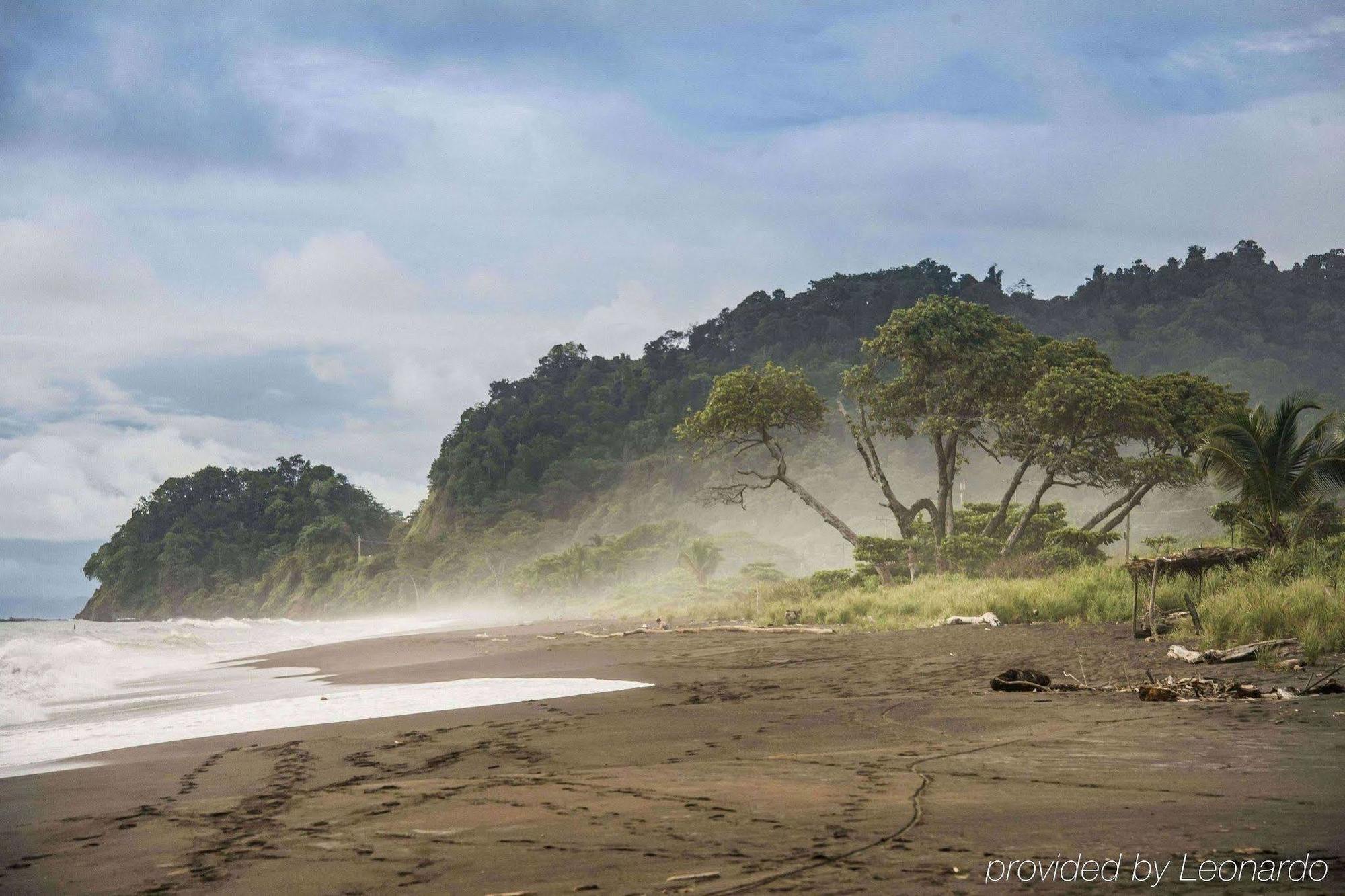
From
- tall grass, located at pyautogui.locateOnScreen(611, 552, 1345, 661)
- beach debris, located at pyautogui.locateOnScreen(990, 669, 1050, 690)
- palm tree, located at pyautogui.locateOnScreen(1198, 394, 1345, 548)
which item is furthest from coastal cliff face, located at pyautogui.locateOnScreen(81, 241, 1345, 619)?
beach debris, located at pyautogui.locateOnScreen(990, 669, 1050, 690)

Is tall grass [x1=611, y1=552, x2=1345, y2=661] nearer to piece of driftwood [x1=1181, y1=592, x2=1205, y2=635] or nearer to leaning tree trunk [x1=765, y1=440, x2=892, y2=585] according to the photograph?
piece of driftwood [x1=1181, y1=592, x2=1205, y2=635]

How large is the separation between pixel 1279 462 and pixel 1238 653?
10.3 meters

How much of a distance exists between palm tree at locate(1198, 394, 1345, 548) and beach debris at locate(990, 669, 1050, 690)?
11.8 meters

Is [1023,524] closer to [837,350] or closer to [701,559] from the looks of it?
[701,559]

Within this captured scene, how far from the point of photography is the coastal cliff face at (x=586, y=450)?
317 ft

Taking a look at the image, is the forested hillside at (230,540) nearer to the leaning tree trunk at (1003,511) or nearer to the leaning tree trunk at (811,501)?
the leaning tree trunk at (811,501)

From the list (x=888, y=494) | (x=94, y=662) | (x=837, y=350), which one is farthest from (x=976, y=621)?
(x=837, y=350)

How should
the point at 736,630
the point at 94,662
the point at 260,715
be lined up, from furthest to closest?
the point at 94,662
the point at 736,630
the point at 260,715

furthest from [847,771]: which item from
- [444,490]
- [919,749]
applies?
[444,490]

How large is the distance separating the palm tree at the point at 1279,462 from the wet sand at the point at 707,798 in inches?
419

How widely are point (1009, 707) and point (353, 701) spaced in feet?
25.4

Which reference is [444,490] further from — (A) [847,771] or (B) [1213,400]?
(A) [847,771]

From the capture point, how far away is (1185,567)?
14.0 m

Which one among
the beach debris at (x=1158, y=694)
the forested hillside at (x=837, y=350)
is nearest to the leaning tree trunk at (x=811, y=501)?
the beach debris at (x=1158, y=694)
